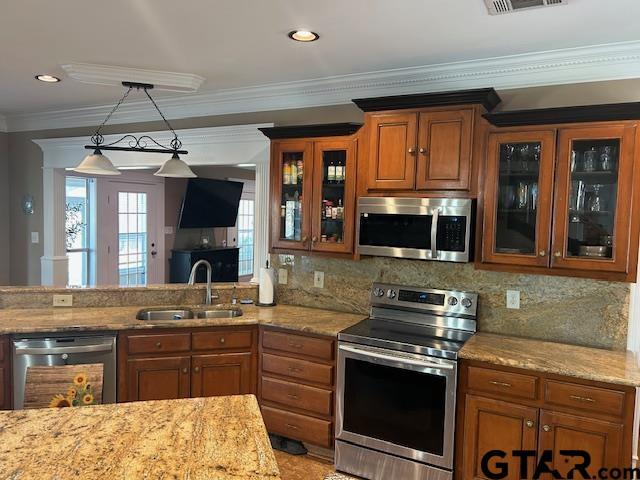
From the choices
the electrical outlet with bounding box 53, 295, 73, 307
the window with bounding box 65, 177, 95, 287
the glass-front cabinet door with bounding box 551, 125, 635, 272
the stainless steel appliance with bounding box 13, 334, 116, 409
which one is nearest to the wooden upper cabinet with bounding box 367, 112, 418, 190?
the glass-front cabinet door with bounding box 551, 125, 635, 272

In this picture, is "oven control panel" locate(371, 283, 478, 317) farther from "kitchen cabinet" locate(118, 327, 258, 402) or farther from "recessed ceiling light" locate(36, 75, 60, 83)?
"recessed ceiling light" locate(36, 75, 60, 83)

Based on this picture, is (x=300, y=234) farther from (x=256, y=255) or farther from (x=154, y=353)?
(x=154, y=353)

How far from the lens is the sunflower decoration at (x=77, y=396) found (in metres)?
1.91

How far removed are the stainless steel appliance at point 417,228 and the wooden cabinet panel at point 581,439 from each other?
0.98 metres

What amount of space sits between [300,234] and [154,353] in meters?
1.28

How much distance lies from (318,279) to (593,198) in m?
1.96

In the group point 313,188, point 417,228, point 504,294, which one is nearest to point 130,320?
point 313,188

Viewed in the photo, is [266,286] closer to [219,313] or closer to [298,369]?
[219,313]

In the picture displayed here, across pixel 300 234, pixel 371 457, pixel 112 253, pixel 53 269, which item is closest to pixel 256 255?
pixel 300 234

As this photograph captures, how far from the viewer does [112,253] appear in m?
6.68

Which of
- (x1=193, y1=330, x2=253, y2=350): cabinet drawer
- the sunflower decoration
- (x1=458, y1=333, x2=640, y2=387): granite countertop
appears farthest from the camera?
(x1=193, y1=330, x2=253, y2=350): cabinet drawer

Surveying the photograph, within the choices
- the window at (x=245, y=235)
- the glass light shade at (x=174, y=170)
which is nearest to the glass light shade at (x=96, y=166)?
the glass light shade at (x=174, y=170)

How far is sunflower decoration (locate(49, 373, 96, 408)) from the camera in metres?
1.91

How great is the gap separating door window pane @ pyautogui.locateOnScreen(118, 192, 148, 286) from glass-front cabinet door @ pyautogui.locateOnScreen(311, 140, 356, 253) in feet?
13.7
